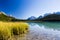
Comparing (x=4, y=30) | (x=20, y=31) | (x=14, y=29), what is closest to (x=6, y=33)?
(x=4, y=30)

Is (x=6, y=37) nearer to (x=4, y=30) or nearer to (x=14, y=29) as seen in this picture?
(x=4, y=30)

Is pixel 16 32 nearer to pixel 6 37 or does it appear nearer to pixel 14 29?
pixel 14 29

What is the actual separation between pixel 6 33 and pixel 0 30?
0.46 m

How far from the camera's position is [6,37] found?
8578 millimetres

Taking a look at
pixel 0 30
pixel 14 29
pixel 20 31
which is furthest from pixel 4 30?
pixel 20 31

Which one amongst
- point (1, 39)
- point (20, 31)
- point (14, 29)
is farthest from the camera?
point (20, 31)

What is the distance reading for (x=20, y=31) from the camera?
13477 millimetres

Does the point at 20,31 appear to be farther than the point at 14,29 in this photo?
Yes

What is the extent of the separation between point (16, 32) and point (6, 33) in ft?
12.9

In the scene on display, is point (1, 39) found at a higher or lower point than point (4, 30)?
lower

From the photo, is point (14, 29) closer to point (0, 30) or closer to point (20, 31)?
point (20, 31)

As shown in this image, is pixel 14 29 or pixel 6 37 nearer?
pixel 6 37

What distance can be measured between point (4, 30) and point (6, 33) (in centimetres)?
26

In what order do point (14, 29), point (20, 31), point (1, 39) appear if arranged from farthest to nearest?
1. point (20, 31)
2. point (14, 29)
3. point (1, 39)
